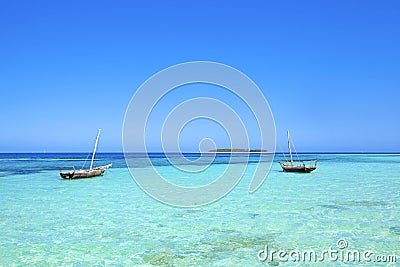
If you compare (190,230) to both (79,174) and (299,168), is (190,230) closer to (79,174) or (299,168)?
(79,174)

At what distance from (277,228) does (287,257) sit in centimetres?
274

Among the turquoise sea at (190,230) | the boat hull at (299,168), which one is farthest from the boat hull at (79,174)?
the boat hull at (299,168)

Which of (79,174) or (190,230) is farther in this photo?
(79,174)

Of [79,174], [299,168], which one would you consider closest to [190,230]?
[79,174]

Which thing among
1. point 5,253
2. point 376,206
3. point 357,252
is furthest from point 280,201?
point 5,253

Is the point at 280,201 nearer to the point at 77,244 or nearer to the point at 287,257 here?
the point at 287,257

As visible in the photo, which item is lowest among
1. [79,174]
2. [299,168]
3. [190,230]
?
[190,230]

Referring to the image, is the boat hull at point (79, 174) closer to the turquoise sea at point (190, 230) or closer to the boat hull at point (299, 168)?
the turquoise sea at point (190, 230)

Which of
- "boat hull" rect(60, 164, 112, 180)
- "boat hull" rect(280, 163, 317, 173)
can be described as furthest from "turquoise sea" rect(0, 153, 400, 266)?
"boat hull" rect(280, 163, 317, 173)

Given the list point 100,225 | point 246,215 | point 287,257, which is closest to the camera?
point 287,257

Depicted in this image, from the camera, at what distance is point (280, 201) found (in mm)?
16719

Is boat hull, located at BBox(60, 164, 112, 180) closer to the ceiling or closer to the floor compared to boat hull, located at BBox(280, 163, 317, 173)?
closer to the floor

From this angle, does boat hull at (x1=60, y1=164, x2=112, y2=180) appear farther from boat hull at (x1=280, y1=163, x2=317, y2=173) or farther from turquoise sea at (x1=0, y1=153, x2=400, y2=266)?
boat hull at (x1=280, y1=163, x2=317, y2=173)

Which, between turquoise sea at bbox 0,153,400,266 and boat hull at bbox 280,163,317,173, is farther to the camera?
boat hull at bbox 280,163,317,173
